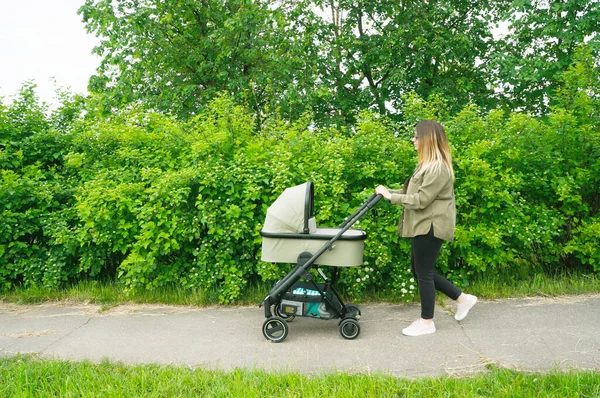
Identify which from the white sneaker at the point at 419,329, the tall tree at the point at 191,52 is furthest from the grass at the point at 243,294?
the tall tree at the point at 191,52

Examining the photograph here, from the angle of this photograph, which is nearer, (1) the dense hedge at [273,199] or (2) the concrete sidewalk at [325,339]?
(2) the concrete sidewalk at [325,339]

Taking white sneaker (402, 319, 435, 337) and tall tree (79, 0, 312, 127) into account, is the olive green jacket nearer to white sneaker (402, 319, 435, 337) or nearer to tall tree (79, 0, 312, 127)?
white sneaker (402, 319, 435, 337)

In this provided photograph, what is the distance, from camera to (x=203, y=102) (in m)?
14.4

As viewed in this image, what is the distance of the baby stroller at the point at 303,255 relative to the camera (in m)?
4.13

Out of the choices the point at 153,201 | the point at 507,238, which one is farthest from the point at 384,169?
the point at 153,201

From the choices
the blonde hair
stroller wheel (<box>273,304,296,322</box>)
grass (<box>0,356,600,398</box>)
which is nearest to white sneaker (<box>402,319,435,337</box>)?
grass (<box>0,356,600,398</box>)

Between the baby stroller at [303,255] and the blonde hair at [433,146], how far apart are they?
53 centimetres

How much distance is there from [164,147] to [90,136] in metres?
1.06

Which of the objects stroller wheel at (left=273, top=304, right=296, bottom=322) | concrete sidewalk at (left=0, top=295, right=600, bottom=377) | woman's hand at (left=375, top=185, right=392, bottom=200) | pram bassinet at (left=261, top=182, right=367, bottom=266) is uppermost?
woman's hand at (left=375, top=185, right=392, bottom=200)

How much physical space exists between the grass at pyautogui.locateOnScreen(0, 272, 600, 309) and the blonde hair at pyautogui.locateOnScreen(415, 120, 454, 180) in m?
1.75

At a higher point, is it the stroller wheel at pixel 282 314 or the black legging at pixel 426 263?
the black legging at pixel 426 263

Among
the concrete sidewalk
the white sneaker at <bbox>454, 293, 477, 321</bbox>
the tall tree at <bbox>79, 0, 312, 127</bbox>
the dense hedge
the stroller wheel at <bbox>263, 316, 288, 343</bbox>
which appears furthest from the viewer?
the tall tree at <bbox>79, 0, 312, 127</bbox>

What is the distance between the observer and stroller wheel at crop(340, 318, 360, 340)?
13.8 feet

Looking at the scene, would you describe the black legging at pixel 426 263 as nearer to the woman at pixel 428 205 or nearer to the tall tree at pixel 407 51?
the woman at pixel 428 205
